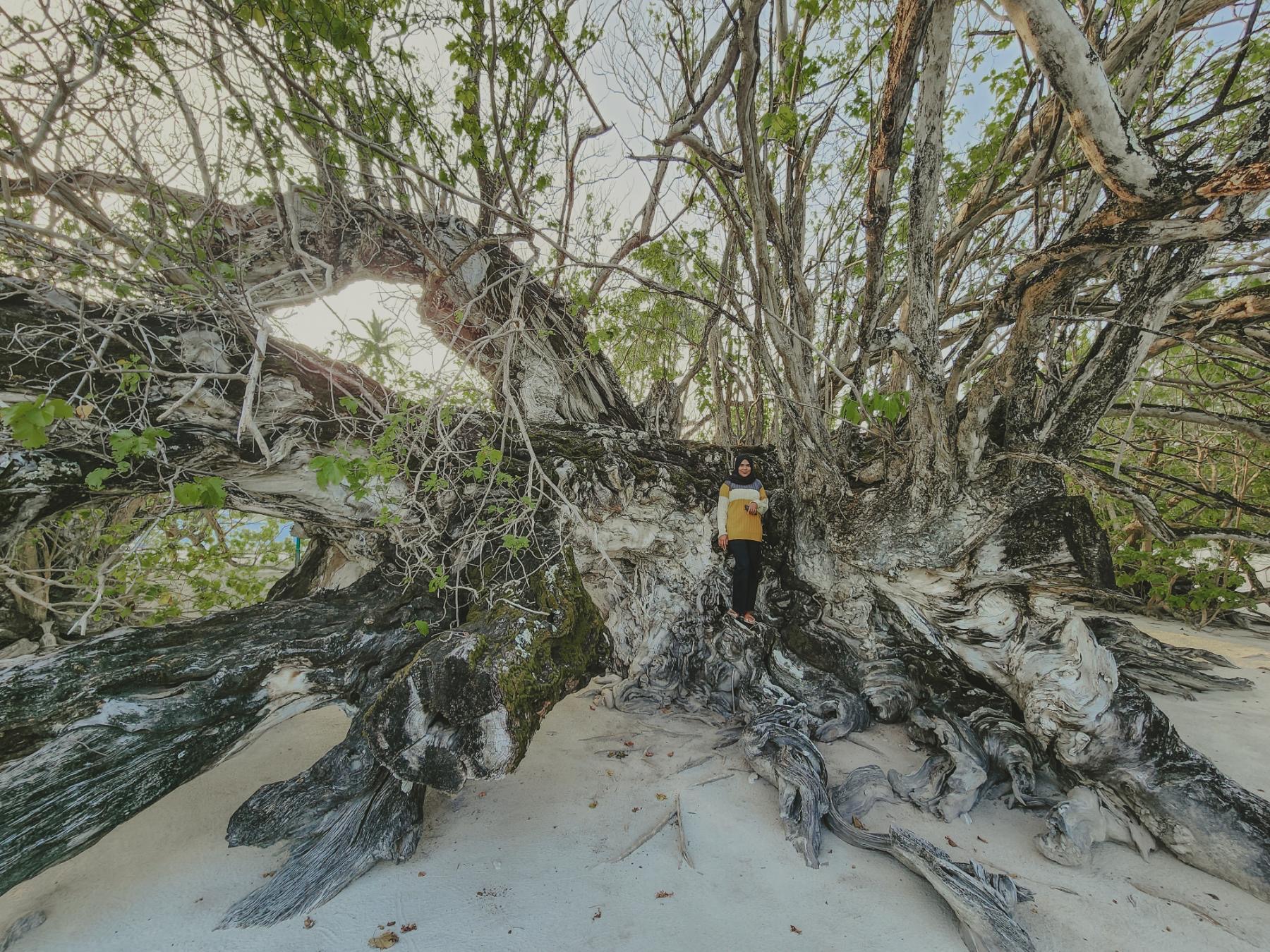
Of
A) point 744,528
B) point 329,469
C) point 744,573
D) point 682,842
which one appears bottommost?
point 682,842

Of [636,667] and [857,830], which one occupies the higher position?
[636,667]

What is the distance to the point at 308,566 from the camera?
4176 mm

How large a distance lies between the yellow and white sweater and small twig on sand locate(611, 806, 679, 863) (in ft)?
6.44

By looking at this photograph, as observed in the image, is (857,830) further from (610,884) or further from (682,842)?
(610,884)

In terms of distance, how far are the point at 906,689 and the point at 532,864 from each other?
2.65 m

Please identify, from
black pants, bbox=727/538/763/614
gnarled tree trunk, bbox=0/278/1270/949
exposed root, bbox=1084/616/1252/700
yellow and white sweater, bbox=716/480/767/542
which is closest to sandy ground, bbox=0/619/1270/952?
gnarled tree trunk, bbox=0/278/1270/949

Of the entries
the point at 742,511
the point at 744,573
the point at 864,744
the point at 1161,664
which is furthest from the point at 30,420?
the point at 1161,664

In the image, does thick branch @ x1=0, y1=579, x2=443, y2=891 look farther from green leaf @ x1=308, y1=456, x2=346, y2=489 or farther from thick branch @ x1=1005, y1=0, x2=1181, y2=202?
thick branch @ x1=1005, y1=0, x2=1181, y2=202

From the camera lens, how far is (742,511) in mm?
3992

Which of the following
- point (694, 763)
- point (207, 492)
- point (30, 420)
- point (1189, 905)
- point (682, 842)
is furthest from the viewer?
point (694, 763)

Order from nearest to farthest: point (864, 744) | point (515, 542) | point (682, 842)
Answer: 1. point (682, 842)
2. point (515, 542)
3. point (864, 744)

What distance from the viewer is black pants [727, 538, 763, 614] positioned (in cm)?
401

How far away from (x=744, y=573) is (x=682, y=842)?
2.00 m

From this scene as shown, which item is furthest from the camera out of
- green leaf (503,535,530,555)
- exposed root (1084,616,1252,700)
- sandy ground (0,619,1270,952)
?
exposed root (1084,616,1252,700)
